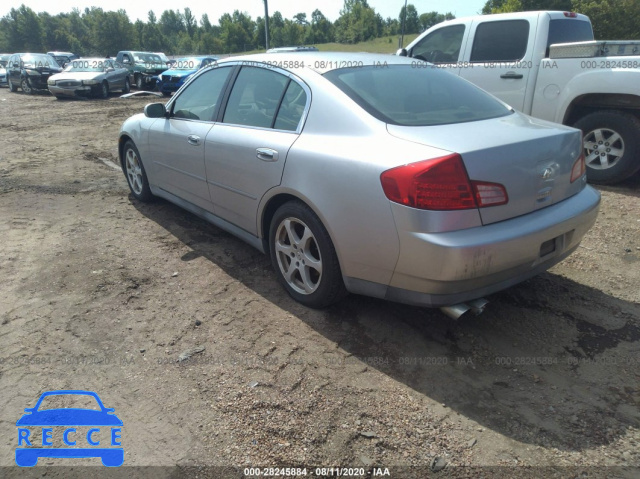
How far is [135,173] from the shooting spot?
17.7 ft

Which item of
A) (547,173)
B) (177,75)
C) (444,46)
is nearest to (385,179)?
(547,173)

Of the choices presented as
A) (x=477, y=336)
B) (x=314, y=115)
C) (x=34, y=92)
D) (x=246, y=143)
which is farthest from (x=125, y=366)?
(x=34, y=92)

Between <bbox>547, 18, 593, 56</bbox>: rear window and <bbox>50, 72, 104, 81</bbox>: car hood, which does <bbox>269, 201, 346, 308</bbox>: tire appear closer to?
<bbox>547, 18, 593, 56</bbox>: rear window

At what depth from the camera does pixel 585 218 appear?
113 inches

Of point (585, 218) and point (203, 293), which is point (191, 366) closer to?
point (203, 293)

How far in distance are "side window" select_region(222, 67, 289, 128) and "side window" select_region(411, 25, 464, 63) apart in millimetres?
3947

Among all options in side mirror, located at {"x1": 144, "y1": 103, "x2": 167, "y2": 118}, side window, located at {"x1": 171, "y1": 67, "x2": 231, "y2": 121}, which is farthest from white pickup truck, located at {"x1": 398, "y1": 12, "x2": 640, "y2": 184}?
side mirror, located at {"x1": 144, "y1": 103, "x2": 167, "y2": 118}

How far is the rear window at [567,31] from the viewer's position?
19.8 feet

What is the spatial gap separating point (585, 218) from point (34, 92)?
24400mm

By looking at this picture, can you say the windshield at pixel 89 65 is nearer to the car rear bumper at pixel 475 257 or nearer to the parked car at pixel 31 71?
the parked car at pixel 31 71

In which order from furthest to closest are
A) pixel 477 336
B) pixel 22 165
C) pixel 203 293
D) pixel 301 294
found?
pixel 22 165
pixel 203 293
pixel 301 294
pixel 477 336

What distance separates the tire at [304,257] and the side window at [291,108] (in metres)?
0.56

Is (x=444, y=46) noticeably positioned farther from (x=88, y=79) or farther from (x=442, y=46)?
(x=88, y=79)

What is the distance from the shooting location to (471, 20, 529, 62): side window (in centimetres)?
607
